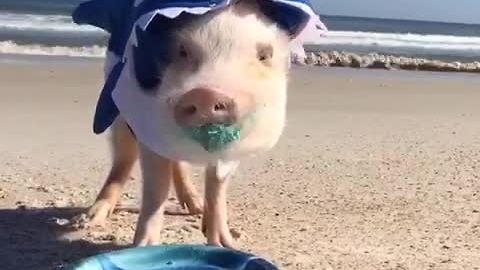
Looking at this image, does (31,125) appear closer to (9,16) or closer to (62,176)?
(62,176)

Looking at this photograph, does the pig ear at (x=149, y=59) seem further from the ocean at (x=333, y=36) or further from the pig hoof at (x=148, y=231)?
the ocean at (x=333, y=36)

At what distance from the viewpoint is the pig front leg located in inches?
134

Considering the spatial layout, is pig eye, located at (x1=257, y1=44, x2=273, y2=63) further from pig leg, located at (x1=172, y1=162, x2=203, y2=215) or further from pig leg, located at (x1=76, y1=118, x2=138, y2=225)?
pig leg, located at (x1=172, y1=162, x2=203, y2=215)

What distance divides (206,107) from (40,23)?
1440cm

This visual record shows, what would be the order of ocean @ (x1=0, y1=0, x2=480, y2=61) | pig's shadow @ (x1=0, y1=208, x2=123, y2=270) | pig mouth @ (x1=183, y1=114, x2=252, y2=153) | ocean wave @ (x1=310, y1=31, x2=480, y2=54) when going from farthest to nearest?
ocean wave @ (x1=310, y1=31, x2=480, y2=54) → ocean @ (x1=0, y1=0, x2=480, y2=61) → pig's shadow @ (x1=0, y1=208, x2=123, y2=270) → pig mouth @ (x1=183, y1=114, x2=252, y2=153)

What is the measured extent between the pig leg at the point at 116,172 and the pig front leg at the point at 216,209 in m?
0.57

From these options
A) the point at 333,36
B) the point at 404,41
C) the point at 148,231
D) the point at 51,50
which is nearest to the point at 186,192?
the point at 148,231

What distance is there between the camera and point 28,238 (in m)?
3.79

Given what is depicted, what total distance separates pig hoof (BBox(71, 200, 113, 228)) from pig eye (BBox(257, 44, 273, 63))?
4.32ft

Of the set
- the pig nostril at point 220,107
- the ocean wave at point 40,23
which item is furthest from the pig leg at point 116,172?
the ocean wave at point 40,23

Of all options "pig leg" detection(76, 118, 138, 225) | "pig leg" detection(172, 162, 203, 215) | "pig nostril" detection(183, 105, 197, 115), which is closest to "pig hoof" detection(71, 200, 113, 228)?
"pig leg" detection(76, 118, 138, 225)

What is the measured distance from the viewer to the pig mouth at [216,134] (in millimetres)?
2719

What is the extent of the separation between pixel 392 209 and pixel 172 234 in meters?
0.88

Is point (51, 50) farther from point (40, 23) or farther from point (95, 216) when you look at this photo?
point (95, 216)
